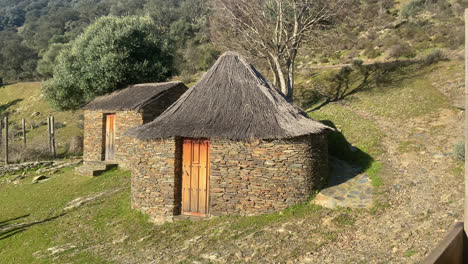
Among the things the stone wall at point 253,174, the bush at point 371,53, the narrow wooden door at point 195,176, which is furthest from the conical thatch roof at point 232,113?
the bush at point 371,53

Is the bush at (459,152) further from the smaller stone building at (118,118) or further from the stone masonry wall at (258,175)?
the smaller stone building at (118,118)

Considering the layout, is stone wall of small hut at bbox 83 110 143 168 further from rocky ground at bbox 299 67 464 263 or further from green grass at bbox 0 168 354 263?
rocky ground at bbox 299 67 464 263

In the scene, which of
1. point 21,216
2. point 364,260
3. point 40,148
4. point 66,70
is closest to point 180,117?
point 364,260

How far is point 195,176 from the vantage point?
9156 millimetres

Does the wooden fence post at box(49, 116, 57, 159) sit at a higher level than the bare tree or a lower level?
lower

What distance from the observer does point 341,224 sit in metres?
7.59

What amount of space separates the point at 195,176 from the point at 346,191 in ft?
14.3

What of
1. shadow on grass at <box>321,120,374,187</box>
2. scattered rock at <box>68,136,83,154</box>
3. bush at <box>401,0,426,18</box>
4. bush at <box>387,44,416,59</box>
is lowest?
scattered rock at <box>68,136,83,154</box>

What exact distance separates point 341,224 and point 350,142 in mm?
6391

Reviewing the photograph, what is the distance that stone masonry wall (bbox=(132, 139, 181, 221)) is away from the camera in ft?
29.8

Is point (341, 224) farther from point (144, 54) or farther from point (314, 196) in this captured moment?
point (144, 54)

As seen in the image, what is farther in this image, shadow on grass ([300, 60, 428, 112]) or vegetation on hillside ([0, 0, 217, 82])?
vegetation on hillside ([0, 0, 217, 82])

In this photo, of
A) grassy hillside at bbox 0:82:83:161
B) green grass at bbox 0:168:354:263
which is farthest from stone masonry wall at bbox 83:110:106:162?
grassy hillside at bbox 0:82:83:161

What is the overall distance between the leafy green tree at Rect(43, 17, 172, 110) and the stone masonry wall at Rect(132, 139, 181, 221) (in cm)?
1014
